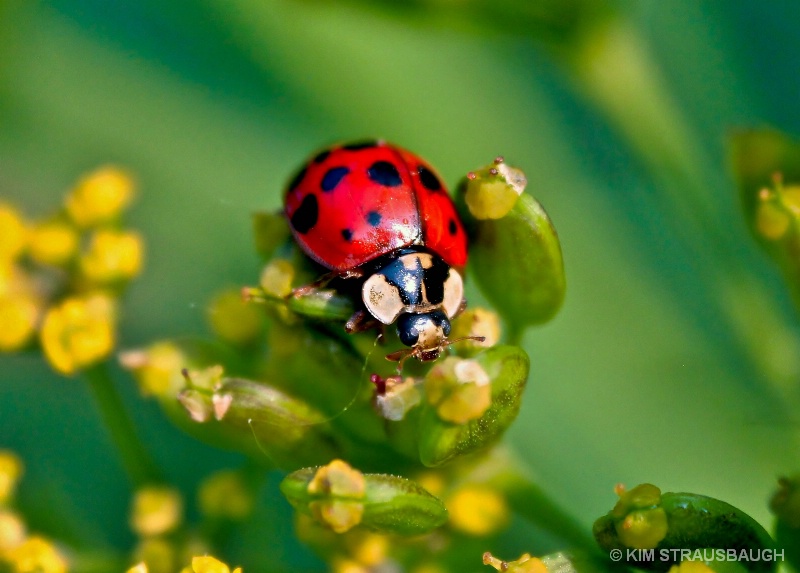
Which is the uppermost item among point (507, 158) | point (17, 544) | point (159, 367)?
point (507, 158)

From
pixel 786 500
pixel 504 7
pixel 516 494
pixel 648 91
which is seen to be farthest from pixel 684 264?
pixel 786 500

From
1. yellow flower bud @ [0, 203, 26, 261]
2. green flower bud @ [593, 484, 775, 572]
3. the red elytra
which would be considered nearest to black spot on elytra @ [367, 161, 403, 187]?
the red elytra

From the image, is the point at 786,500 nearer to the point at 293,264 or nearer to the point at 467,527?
the point at 467,527

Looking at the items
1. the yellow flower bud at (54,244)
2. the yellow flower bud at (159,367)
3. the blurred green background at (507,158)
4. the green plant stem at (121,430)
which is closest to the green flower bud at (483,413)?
the yellow flower bud at (159,367)

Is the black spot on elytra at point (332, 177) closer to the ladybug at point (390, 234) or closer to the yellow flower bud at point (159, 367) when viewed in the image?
the ladybug at point (390, 234)

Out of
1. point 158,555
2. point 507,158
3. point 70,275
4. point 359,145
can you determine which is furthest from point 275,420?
point 507,158
